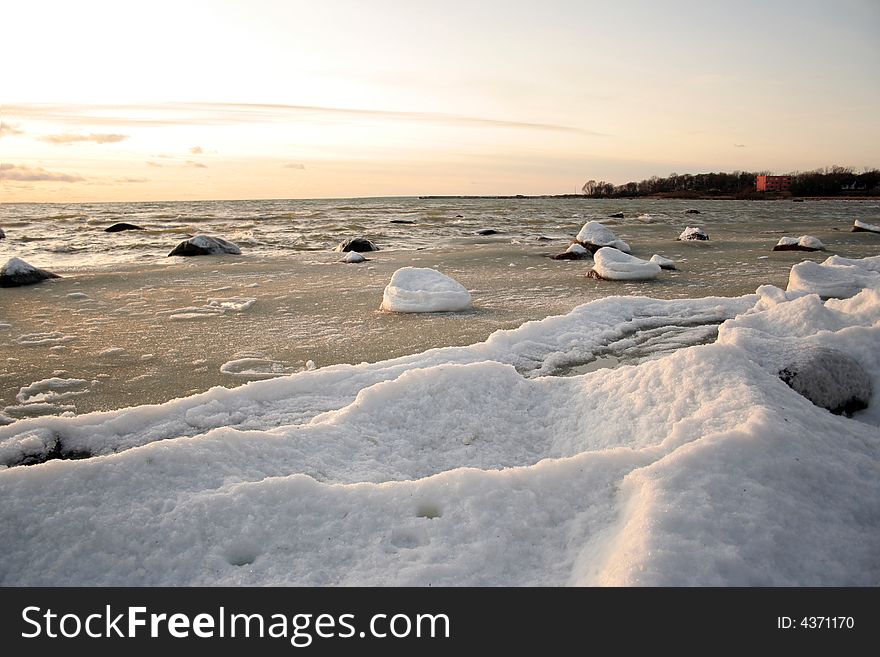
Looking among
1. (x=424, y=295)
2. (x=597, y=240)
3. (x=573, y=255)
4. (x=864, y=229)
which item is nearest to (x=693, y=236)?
(x=597, y=240)

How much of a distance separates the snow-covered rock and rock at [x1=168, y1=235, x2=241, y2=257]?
1100 centimetres

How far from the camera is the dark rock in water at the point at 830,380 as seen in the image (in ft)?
9.62

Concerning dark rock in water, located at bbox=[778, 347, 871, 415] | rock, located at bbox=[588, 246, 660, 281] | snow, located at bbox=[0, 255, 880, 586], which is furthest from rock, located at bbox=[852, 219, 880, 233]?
snow, located at bbox=[0, 255, 880, 586]

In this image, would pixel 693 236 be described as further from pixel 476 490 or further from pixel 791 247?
pixel 476 490

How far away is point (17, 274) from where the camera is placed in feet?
25.9

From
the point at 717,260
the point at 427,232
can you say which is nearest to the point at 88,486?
the point at 717,260

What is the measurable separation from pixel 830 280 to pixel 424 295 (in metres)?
4.97

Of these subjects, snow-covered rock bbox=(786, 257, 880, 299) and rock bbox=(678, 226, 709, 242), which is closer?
snow-covered rock bbox=(786, 257, 880, 299)

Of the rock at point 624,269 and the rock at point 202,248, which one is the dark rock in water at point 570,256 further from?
the rock at point 202,248

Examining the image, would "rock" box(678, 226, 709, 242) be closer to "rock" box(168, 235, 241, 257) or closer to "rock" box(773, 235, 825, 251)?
"rock" box(773, 235, 825, 251)

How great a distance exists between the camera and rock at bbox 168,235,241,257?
41.4 ft

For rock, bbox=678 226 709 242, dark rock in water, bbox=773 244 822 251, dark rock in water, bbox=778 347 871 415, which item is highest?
rock, bbox=678 226 709 242

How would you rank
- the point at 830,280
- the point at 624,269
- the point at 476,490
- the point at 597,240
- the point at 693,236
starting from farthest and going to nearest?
the point at 693,236 → the point at 597,240 → the point at 624,269 → the point at 830,280 → the point at 476,490

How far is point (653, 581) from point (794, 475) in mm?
807
